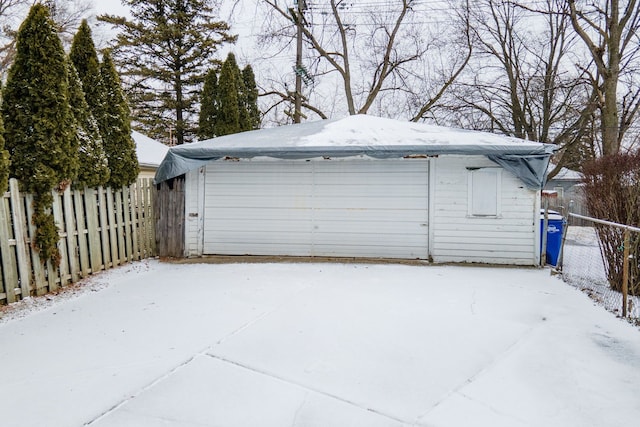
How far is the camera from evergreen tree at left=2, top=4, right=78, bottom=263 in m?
4.99

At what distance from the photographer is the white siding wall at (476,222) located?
278 inches

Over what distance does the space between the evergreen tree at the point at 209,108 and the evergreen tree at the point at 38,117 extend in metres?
8.68

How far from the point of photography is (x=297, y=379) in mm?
2957

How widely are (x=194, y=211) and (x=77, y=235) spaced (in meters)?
2.27

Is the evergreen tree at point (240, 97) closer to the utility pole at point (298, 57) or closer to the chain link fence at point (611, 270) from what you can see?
the utility pole at point (298, 57)

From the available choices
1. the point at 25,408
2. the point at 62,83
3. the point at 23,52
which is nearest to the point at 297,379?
the point at 25,408

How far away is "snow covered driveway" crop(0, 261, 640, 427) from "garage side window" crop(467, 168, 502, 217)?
6.27 ft

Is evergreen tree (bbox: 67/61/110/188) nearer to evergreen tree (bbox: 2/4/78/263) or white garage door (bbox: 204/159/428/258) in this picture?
evergreen tree (bbox: 2/4/78/263)

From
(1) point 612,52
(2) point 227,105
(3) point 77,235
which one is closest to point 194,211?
(3) point 77,235

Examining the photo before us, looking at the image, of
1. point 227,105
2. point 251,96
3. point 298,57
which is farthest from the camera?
point 251,96

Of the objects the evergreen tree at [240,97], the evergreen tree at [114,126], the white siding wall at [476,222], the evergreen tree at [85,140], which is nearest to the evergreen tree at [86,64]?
the evergreen tree at [114,126]

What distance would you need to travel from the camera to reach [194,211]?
7.82 metres

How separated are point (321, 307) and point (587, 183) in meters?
4.98

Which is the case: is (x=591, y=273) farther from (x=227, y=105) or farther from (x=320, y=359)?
(x=227, y=105)
